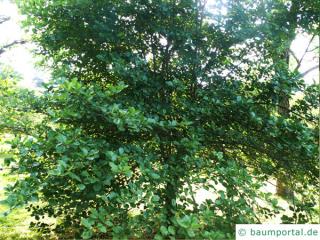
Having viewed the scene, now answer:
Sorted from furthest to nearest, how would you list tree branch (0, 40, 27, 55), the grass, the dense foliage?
tree branch (0, 40, 27, 55) → the grass → the dense foliage

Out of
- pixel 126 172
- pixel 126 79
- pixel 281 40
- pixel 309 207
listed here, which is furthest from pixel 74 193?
Answer: pixel 281 40

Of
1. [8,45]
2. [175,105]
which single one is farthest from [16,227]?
[8,45]

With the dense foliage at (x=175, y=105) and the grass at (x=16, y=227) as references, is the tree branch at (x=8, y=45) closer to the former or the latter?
the grass at (x=16, y=227)

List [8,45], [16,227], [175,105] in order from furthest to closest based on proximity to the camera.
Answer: [8,45]
[16,227]
[175,105]

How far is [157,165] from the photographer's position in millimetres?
3926

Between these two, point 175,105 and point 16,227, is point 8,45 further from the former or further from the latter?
point 175,105

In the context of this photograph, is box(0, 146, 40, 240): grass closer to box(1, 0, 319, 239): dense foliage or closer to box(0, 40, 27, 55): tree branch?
box(1, 0, 319, 239): dense foliage

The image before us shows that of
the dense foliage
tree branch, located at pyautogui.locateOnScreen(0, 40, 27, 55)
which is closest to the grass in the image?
the dense foliage

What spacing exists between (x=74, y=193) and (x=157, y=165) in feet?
3.35

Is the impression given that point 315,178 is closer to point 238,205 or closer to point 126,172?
point 238,205

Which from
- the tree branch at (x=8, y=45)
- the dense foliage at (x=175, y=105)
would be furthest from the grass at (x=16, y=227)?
the tree branch at (x=8, y=45)

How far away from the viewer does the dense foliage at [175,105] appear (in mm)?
3330

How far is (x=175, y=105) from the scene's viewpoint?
4465 mm

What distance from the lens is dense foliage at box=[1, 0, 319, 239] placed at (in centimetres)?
333
